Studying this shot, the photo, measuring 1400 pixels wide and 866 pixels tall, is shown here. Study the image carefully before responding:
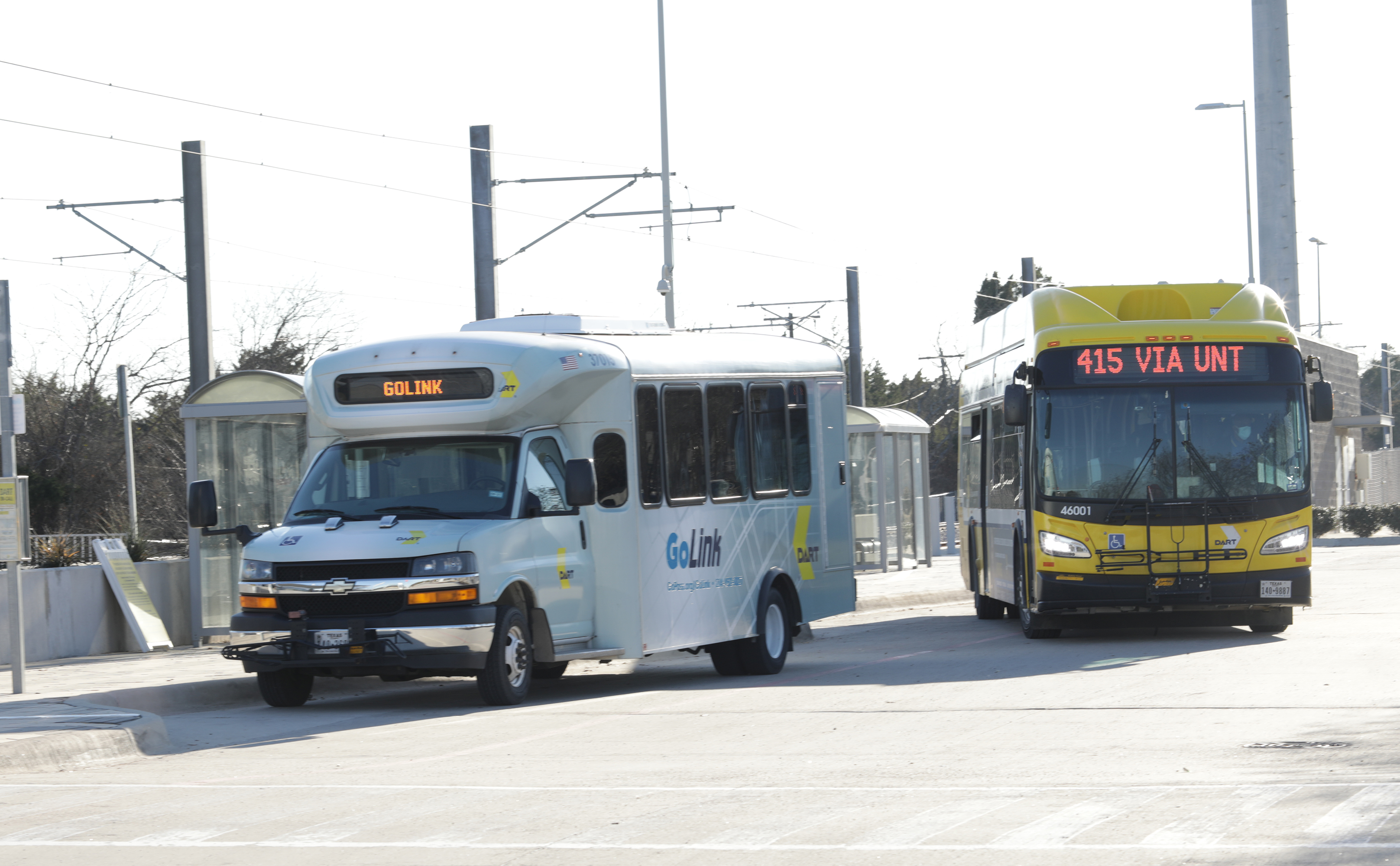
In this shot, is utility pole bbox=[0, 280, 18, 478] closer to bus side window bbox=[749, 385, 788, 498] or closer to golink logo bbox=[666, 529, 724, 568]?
golink logo bbox=[666, 529, 724, 568]

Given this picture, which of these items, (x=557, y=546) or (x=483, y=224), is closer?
(x=557, y=546)

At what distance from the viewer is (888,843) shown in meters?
7.37

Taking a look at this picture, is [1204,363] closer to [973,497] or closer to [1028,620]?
[1028,620]

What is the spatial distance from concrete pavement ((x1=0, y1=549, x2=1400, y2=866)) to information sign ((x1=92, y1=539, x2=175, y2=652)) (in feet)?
12.8

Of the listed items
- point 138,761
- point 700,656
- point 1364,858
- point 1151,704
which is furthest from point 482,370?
point 1364,858

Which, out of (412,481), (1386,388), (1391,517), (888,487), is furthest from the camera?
(1386,388)

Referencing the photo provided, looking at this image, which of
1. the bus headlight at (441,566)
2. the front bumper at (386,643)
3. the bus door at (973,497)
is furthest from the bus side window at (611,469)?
the bus door at (973,497)

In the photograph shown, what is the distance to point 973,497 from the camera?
2236cm

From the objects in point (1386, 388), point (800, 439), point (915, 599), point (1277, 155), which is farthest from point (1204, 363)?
point (1386, 388)

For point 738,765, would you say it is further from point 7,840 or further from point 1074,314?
point 1074,314

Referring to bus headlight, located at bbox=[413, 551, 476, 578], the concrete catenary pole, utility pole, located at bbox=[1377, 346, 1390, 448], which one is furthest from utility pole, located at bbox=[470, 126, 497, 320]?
utility pole, located at bbox=[1377, 346, 1390, 448]

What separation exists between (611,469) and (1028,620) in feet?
19.7

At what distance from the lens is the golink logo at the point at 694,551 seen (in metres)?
14.6

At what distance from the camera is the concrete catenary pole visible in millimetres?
40250
